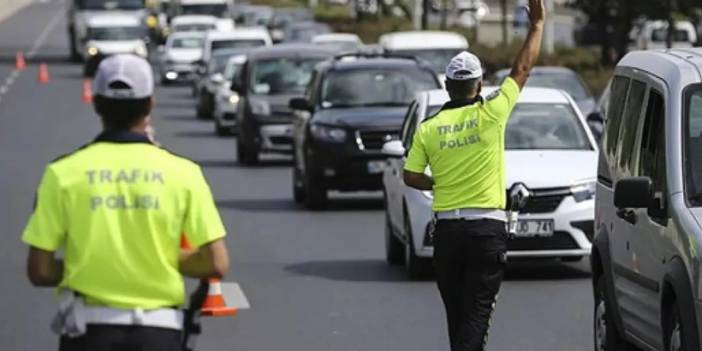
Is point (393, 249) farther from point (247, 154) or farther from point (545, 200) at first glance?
point (247, 154)

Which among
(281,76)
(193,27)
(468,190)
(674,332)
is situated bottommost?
(193,27)

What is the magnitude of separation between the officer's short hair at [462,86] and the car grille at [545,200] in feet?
19.0

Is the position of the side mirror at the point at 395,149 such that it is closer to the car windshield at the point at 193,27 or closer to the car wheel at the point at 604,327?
the car wheel at the point at 604,327

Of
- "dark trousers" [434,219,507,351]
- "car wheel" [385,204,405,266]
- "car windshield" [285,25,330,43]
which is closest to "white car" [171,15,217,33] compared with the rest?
"car windshield" [285,25,330,43]

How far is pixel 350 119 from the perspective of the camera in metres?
23.2

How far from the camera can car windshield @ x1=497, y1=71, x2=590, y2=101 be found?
30.6 meters

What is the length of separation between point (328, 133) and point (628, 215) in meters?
13.1

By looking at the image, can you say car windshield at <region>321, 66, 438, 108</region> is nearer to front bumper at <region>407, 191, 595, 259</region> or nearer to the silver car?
front bumper at <region>407, 191, 595, 259</region>

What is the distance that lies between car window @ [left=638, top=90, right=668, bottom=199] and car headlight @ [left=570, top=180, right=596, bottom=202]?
216 inches

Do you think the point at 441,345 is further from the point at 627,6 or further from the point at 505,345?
the point at 627,6

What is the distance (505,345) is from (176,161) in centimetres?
646

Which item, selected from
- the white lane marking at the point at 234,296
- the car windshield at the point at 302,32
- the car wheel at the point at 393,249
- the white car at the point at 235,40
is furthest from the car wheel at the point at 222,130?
the car windshield at the point at 302,32

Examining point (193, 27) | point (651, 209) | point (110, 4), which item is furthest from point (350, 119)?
point (110, 4)

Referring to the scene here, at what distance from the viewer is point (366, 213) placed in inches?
898
